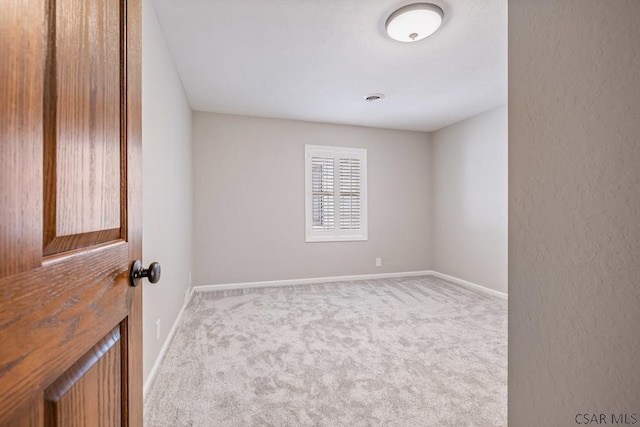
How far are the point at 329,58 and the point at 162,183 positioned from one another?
1752 millimetres

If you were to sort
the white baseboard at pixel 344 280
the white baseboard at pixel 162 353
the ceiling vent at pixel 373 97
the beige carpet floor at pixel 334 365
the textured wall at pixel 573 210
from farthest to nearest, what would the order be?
the white baseboard at pixel 344 280
the ceiling vent at pixel 373 97
the white baseboard at pixel 162 353
the beige carpet floor at pixel 334 365
the textured wall at pixel 573 210

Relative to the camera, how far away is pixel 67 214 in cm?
53

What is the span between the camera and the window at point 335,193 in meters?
4.48

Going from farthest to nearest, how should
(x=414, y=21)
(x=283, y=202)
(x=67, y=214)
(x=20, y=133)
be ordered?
(x=283, y=202) < (x=414, y=21) < (x=67, y=214) < (x=20, y=133)

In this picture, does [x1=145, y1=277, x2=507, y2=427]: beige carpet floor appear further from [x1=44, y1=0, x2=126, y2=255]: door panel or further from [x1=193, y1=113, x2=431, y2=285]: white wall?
[x1=44, y1=0, x2=126, y2=255]: door panel

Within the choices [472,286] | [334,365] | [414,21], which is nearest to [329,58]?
[414,21]

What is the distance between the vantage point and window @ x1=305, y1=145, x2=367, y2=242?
176 inches

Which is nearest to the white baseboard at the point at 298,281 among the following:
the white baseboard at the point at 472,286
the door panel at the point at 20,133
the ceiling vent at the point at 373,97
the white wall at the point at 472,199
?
the white baseboard at the point at 472,286

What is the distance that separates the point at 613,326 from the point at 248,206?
390 centimetres

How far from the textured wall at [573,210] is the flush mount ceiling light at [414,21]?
1.16m

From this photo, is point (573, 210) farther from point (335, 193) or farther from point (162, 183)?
point (335, 193)

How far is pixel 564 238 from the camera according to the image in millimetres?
840

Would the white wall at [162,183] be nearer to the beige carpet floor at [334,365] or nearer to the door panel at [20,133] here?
the beige carpet floor at [334,365]

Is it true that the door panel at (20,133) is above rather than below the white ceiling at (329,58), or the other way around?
below
